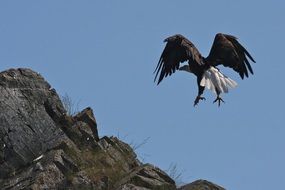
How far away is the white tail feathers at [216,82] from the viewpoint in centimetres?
1630

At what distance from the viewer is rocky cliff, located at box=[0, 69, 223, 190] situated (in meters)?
12.9

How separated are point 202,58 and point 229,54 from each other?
66 centimetres

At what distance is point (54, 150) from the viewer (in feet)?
44.9

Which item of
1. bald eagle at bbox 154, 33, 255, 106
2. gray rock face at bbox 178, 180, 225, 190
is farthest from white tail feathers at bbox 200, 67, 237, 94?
gray rock face at bbox 178, 180, 225, 190

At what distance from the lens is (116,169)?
13.9 m

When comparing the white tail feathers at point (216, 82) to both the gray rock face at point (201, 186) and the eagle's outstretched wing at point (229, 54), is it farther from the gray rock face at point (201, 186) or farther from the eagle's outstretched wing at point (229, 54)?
the gray rock face at point (201, 186)

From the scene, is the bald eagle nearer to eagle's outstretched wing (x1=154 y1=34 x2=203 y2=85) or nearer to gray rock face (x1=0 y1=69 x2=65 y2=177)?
eagle's outstretched wing (x1=154 y1=34 x2=203 y2=85)

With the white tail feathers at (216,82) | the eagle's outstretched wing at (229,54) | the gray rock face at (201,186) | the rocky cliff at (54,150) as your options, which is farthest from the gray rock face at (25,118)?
the eagle's outstretched wing at (229,54)

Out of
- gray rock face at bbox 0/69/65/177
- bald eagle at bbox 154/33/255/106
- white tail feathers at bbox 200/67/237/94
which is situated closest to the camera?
gray rock face at bbox 0/69/65/177

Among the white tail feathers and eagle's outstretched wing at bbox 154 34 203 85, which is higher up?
eagle's outstretched wing at bbox 154 34 203 85

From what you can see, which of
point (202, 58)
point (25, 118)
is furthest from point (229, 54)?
point (25, 118)

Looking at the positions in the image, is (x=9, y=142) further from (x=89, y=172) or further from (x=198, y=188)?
(x=198, y=188)

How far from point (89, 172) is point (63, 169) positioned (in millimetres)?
518

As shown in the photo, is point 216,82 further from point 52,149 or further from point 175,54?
point 52,149
